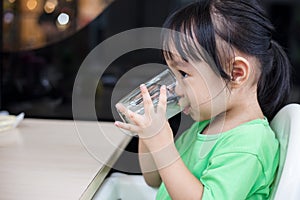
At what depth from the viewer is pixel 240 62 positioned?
70 cm

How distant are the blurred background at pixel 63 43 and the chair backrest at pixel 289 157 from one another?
47 cm

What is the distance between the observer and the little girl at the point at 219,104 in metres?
0.66

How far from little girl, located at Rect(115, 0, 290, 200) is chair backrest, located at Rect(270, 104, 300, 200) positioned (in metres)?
0.02

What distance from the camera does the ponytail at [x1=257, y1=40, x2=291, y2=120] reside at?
0.79 m

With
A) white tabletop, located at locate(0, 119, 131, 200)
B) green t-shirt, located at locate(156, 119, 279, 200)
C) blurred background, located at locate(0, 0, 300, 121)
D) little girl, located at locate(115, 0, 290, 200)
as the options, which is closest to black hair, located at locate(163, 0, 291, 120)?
little girl, located at locate(115, 0, 290, 200)

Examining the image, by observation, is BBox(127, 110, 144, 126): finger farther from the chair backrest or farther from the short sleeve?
the chair backrest

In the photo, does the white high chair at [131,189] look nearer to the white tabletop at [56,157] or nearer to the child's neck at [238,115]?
the white tabletop at [56,157]

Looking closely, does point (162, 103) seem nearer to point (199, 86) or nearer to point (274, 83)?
point (199, 86)

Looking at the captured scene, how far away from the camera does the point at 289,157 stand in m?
0.64

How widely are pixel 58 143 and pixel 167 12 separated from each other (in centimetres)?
51

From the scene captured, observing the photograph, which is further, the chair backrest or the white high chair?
the white high chair

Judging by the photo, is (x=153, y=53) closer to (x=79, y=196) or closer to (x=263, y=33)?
(x=263, y=33)

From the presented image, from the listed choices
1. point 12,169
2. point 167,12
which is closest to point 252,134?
point 12,169

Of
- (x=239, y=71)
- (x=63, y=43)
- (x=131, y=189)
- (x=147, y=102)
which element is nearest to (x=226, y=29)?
(x=239, y=71)
